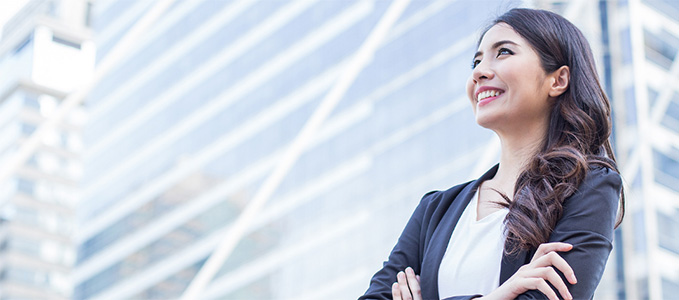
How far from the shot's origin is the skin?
1.23 m

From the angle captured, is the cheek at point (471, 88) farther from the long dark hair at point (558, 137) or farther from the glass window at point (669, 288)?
the glass window at point (669, 288)

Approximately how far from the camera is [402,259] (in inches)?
50.3

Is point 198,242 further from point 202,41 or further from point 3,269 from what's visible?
point 3,269

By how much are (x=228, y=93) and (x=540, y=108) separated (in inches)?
1385

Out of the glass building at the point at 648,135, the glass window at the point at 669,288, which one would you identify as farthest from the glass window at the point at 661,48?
the glass window at the point at 669,288

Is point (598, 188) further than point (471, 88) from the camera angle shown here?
No

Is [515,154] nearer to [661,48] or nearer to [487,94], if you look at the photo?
[487,94]

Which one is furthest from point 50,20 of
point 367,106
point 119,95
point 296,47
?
point 367,106


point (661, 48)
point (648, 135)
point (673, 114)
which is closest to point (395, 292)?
point (648, 135)

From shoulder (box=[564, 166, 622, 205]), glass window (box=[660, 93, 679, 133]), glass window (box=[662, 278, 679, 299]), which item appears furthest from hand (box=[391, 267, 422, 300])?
glass window (box=[660, 93, 679, 133])

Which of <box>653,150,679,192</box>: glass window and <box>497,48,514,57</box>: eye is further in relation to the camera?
<box>653,150,679,192</box>: glass window

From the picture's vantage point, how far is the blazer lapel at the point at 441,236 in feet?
3.90

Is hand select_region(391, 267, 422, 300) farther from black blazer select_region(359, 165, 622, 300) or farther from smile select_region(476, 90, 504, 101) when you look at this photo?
smile select_region(476, 90, 504, 101)

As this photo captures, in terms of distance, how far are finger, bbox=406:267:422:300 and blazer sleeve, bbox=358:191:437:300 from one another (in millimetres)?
51
